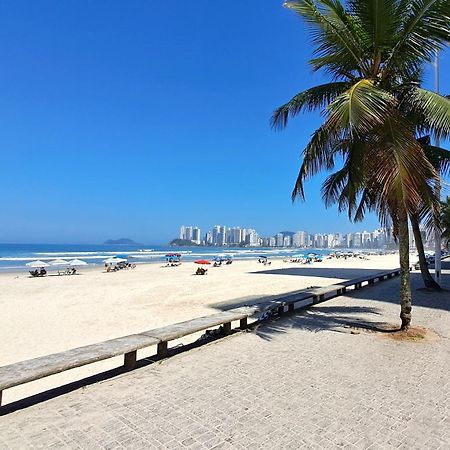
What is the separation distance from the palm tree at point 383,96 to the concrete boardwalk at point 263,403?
7.43 feet

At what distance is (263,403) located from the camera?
347cm

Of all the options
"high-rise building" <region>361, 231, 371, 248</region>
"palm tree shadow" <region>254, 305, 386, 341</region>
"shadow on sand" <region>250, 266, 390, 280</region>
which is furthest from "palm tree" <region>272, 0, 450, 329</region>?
"high-rise building" <region>361, 231, 371, 248</region>

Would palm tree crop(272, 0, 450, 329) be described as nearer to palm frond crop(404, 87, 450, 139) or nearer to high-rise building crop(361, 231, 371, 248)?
palm frond crop(404, 87, 450, 139)

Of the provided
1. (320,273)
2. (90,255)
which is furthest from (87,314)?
(90,255)

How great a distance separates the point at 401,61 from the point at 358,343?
188 inches

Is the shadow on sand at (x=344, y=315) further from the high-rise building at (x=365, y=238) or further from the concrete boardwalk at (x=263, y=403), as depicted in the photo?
the high-rise building at (x=365, y=238)

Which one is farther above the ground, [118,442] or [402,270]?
[402,270]

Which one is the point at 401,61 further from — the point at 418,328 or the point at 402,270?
the point at 418,328

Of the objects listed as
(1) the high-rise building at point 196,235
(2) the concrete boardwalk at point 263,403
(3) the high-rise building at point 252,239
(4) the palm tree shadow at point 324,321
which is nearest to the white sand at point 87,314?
(4) the palm tree shadow at point 324,321

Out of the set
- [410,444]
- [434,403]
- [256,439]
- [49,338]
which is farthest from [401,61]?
[49,338]

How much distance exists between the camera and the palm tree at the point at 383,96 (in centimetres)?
527

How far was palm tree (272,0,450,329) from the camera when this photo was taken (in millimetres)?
5266

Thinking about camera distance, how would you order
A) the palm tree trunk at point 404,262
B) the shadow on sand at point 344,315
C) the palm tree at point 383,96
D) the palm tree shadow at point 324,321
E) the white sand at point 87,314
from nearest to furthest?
the palm tree at point 383,96
the palm tree trunk at point 404,262
the white sand at point 87,314
the palm tree shadow at point 324,321
the shadow on sand at point 344,315

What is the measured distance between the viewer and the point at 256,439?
111 inches
